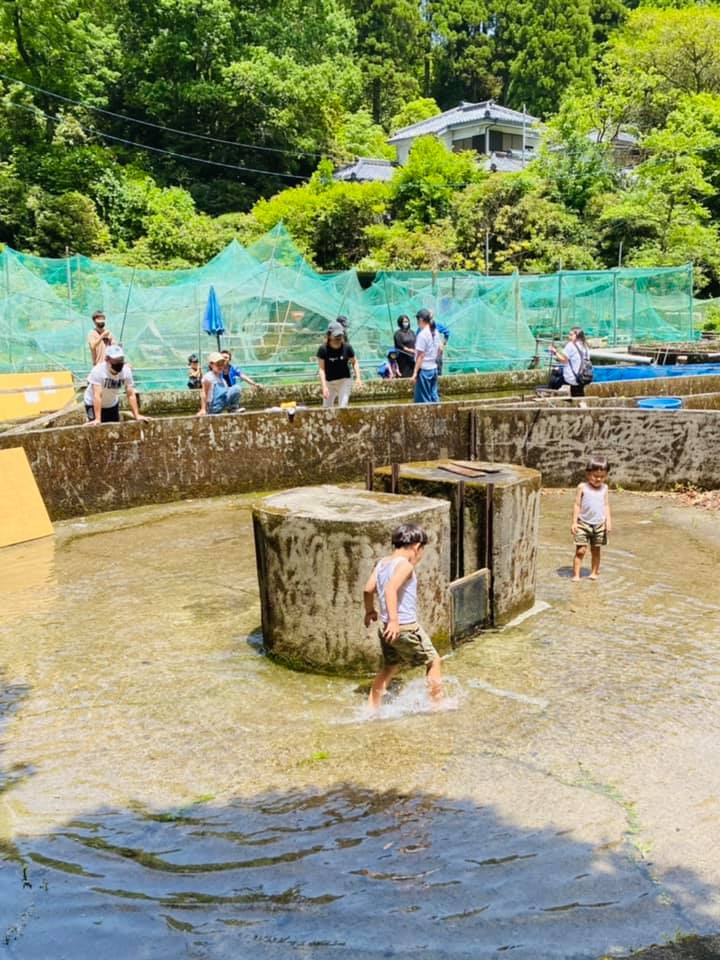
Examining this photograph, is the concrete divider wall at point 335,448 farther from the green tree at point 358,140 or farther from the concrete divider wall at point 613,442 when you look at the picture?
the green tree at point 358,140

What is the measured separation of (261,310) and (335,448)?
8.97m

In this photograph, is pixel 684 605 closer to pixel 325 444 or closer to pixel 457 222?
pixel 325 444

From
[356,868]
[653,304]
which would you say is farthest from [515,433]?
[653,304]

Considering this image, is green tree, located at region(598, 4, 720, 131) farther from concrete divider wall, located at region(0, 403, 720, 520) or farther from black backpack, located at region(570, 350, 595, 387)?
concrete divider wall, located at region(0, 403, 720, 520)

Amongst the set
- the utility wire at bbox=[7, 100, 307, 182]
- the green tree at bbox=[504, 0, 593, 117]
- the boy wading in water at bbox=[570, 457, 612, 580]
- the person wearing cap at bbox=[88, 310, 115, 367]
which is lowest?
the boy wading in water at bbox=[570, 457, 612, 580]

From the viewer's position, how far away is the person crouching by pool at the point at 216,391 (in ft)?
42.9

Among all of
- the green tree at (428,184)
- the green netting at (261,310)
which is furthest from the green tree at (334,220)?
the green netting at (261,310)

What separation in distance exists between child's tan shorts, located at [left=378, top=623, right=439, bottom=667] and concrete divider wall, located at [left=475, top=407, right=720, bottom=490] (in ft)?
23.4

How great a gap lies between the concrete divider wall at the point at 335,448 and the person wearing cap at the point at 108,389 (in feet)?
1.29

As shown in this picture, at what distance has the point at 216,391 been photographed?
1318 centimetres

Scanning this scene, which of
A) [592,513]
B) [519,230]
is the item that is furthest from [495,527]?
[519,230]

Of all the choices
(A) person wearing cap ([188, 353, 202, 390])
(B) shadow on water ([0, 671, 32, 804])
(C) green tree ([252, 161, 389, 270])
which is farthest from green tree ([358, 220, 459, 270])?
(B) shadow on water ([0, 671, 32, 804])

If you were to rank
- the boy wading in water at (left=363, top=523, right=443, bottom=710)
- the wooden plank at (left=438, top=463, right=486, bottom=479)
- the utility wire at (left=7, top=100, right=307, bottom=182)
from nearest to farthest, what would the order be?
the boy wading in water at (left=363, top=523, right=443, bottom=710) → the wooden plank at (left=438, top=463, right=486, bottom=479) → the utility wire at (left=7, top=100, right=307, bottom=182)

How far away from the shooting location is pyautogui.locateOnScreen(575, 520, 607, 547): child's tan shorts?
A: 26.9 feet
